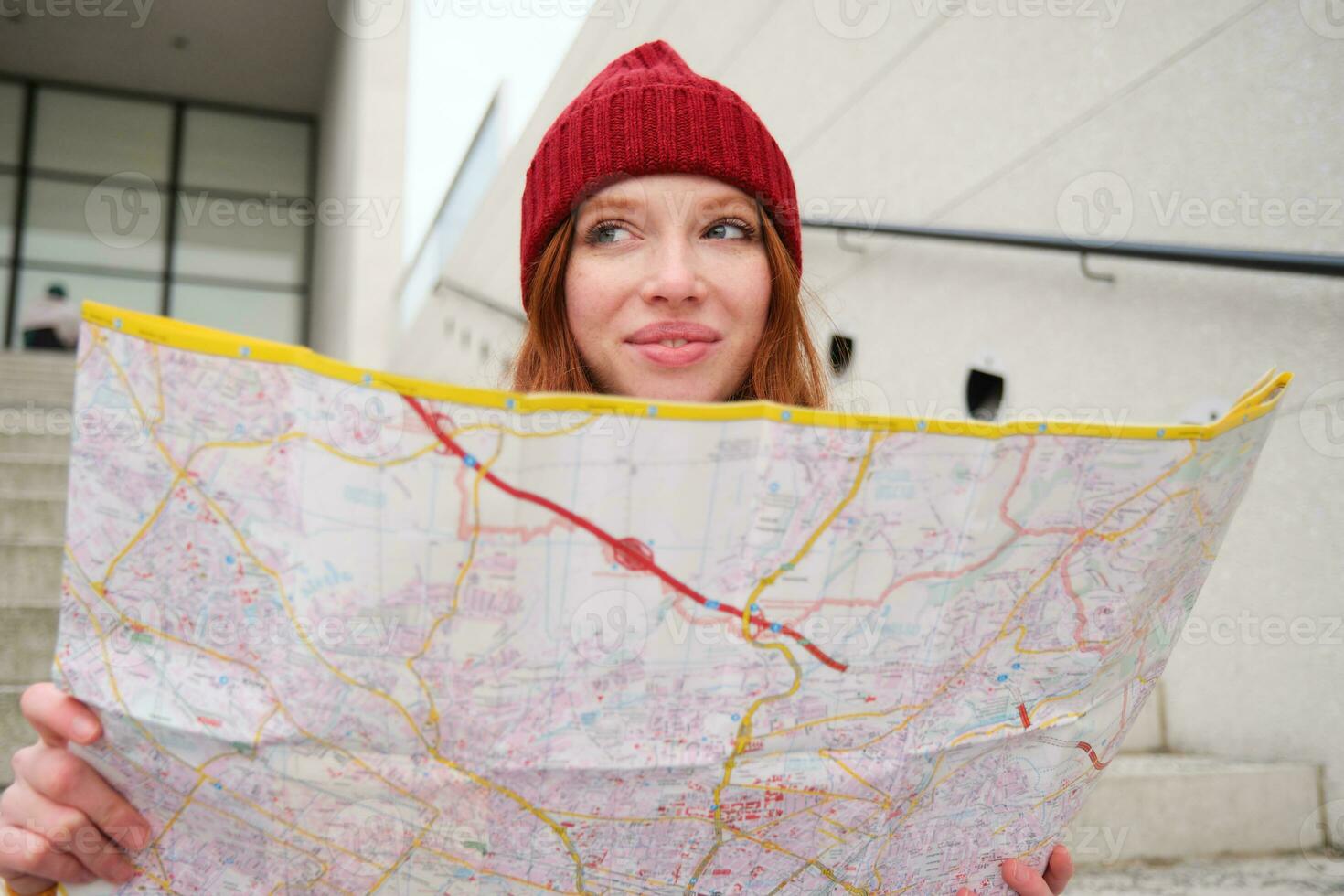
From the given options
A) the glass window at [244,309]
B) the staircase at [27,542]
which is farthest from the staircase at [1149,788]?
the glass window at [244,309]

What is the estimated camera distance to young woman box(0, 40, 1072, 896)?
39.3 inches

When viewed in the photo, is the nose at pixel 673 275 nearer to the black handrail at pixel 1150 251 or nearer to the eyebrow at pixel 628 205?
the eyebrow at pixel 628 205

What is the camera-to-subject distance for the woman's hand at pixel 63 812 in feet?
1.96

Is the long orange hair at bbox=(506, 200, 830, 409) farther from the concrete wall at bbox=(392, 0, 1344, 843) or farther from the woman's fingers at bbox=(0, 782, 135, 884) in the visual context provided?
the concrete wall at bbox=(392, 0, 1344, 843)

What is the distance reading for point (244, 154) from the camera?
35.3ft

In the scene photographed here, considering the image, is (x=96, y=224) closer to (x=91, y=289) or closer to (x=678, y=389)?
(x=91, y=289)

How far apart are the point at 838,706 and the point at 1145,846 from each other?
109cm

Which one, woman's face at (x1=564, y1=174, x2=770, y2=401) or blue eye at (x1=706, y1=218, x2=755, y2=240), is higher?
blue eye at (x1=706, y1=218, x2=755, y2=240)

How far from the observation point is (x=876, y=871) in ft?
2.36

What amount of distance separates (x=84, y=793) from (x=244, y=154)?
11.5 m

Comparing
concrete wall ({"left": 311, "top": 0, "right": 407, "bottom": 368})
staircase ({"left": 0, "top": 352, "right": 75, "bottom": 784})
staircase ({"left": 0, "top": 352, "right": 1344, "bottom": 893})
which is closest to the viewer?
staircase ({"left": 0, "top": 352, "right": 1344, "bottom": 893})

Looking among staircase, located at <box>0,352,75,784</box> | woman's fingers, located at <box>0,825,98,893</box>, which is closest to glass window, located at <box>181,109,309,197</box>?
staircase, located at <box>0,352,75,784</box>

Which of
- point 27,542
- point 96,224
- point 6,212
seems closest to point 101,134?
point 96,224

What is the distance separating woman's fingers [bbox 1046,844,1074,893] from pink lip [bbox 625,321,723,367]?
20.8 inches
